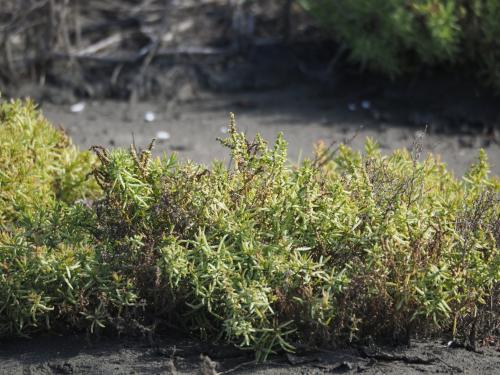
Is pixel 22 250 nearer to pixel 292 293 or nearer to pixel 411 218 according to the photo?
pixel 292 293

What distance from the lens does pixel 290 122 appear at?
732 cm

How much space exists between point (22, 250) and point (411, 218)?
5.40 ft

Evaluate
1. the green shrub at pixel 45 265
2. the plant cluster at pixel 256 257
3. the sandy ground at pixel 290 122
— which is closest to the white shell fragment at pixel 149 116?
the sandy ground at pixel 290 122

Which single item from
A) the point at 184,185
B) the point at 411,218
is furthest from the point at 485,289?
the point at 184,185

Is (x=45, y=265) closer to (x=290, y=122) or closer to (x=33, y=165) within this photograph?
(x=33, y=165)

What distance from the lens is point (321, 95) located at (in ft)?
26.1

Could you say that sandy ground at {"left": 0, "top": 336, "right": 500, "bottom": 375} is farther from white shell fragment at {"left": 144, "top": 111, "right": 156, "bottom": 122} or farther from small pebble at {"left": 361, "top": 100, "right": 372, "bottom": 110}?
small pebble at {"left": 361, "top": 100, "right": 372, "bottom": 110}

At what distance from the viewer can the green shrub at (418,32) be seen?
693cm

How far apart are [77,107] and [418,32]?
9.75 feet

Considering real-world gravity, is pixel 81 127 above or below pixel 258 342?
above

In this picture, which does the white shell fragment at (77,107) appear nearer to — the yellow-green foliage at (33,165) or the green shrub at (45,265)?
the yellow-green foliage at (33,165)

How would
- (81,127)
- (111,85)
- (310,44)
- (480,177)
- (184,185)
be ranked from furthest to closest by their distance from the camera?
1. (310,44)
2. (111,85)
3. (81,127)
4. (480,177)
5. (184,185)

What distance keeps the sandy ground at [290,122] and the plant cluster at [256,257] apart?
8.40 feet

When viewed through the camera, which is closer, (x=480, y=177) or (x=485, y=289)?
(x=485, y=289)
